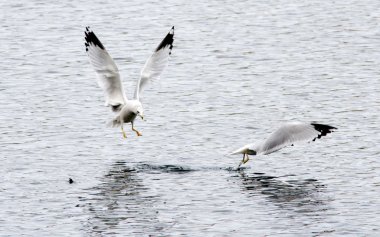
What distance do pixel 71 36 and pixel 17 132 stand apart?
11.0 metres

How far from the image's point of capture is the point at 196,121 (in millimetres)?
22562

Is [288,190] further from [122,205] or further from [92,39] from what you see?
[92,39]

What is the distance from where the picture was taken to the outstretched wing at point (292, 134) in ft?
60.9

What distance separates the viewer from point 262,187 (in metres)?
18.0

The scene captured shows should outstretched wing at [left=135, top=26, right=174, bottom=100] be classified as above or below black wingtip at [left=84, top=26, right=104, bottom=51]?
below

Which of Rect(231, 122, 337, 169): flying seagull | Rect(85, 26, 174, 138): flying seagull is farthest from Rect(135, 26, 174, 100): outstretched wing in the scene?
Rect(231, 122, 337, 169): flying seagull

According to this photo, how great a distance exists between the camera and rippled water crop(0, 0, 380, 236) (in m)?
16.6

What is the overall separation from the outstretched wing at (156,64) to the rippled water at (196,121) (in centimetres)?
121

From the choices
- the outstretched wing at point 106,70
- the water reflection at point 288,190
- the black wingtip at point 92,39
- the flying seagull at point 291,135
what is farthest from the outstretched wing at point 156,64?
the flying seagull at point 291,135

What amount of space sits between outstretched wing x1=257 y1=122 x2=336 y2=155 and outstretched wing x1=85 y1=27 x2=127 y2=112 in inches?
112

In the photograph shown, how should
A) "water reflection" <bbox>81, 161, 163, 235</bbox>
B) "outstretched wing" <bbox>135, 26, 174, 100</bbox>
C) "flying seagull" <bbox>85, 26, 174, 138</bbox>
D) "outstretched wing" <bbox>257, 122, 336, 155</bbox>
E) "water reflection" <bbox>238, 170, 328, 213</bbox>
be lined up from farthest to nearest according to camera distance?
"outstretched wing" <bbox>135, 26, 174, 100</bbox> < "flying seagull" <bbox>85, 26, 174, 138</bbox> < "outstretched wing" <bbox>257, 122, 336, 155</bbox> < "water reflection" <bbox>238, 170, 328, 213</bbox> < "water reflection" <bbox>81, 161, 163, 235</bbox>

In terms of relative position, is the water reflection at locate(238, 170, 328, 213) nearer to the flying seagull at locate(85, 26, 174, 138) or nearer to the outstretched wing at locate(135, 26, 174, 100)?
the flying seagull at locate(85, 26, 174, 138)

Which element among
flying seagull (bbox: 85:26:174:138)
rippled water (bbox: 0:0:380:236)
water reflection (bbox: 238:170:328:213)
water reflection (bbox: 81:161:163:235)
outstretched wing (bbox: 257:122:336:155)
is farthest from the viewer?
flying seagull (bbox: 85:26:174:138)

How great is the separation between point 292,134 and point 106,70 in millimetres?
3394
